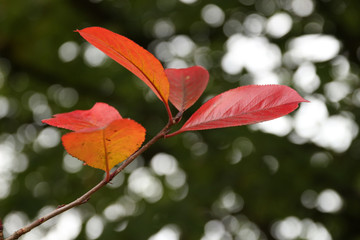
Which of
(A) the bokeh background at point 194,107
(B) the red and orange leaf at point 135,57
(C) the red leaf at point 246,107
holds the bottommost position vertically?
(A) the bokeh background at point 194,107

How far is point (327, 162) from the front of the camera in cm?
219

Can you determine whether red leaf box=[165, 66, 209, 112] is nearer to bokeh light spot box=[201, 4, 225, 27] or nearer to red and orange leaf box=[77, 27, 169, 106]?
red and orange leaf box=[77, 27, 169, 106]

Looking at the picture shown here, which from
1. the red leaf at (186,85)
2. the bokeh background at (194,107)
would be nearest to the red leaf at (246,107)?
the red leaf at (186,85)

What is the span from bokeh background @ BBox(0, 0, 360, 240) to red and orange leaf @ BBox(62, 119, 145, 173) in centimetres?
142

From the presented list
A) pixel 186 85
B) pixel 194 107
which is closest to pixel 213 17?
pixel 194 107

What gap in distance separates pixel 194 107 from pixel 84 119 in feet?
5.72

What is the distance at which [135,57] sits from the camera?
433mm

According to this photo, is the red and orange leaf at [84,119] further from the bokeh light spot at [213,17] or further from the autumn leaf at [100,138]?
the bokeh light spot at [213,17]

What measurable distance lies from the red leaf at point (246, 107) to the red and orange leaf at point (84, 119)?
0.09m

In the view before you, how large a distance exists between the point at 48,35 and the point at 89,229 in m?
1.07

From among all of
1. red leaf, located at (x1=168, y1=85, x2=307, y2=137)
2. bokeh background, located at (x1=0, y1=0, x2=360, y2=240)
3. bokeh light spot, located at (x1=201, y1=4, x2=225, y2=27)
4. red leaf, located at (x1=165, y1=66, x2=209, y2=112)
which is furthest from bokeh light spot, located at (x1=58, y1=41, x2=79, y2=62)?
red leaf, located at (x1=168, y1=85, x2=307, y2=137)

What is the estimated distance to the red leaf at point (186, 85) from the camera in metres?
0.48

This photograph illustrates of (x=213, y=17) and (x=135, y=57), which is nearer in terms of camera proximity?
(x=135, y=57)

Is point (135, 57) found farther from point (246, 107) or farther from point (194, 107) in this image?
point (194, 107)
